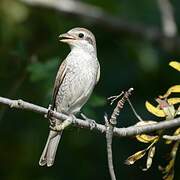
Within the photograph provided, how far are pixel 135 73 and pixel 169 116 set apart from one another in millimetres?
4924

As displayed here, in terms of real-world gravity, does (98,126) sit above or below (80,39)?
below

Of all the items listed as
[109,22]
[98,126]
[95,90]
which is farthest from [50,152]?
[109,22]

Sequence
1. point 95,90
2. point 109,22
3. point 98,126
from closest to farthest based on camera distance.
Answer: point 98,126
point 95,90
point 109,22

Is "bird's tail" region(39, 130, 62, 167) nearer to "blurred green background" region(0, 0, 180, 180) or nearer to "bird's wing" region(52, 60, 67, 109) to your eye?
"bird's wing" region(52, 60, 67, 109)

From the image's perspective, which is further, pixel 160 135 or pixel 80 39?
pixel 80 39

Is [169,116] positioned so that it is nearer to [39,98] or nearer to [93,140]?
[39,98]

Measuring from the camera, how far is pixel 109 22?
926 centimetres

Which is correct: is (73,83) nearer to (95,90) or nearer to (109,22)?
(95,90)

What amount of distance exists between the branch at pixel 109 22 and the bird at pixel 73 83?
8.47 ft

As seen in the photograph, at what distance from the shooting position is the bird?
629cm

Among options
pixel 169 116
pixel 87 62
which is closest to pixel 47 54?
pixel 87 62

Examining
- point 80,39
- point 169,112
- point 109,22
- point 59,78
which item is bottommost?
point 169,112

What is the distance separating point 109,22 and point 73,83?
2.96 metres

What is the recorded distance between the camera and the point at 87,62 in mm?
6496
